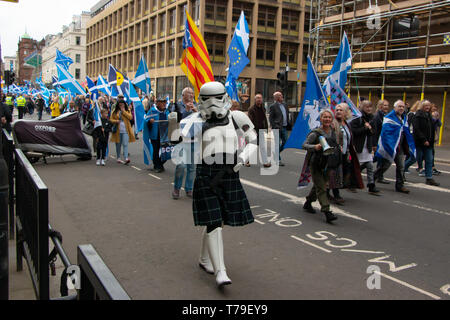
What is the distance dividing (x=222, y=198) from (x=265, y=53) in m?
42.0

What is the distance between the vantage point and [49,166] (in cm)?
1072

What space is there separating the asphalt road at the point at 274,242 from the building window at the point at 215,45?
34973 mm

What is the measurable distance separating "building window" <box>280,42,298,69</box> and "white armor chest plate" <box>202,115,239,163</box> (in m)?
42.6

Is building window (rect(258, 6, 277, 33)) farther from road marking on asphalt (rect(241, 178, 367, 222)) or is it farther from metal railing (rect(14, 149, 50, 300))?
metal railing (rect(14, 149, 50, 300))

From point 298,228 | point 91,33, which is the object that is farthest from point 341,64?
point 91,33

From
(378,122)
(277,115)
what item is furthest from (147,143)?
(378,122)

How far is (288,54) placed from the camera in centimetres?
4553

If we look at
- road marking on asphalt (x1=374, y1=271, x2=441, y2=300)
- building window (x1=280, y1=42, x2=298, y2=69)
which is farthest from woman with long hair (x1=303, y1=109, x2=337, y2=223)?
building window (x1=280, y1=42, x2=298, y2=69)

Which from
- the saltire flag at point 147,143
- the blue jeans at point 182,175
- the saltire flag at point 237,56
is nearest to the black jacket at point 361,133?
the saltire flag at point 237,56

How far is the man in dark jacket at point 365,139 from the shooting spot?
26.3 feet

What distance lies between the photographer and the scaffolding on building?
18.6 metres

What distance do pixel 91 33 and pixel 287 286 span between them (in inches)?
3317

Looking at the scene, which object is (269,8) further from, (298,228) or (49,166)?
(298,228)

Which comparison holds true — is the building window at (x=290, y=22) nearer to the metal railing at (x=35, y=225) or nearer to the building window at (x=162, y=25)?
the building window at (x=162, y=25)
